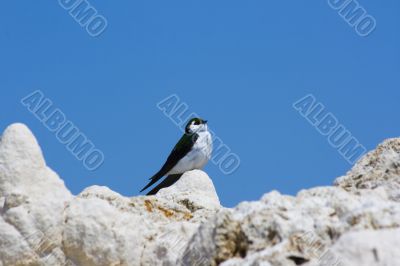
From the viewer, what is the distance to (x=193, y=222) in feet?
25.9

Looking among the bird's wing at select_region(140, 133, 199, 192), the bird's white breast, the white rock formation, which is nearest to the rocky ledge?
the white rock formation

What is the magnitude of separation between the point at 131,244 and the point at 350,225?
8.92 feet

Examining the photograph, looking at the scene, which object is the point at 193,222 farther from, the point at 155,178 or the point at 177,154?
the point at 177,154

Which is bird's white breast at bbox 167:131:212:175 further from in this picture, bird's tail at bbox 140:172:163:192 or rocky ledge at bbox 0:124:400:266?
rocky ledge at bbox 0:124:400:266

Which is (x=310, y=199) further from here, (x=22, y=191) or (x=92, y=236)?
(x=22, y=191)

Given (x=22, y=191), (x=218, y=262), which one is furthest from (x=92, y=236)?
(x=218, y=262)

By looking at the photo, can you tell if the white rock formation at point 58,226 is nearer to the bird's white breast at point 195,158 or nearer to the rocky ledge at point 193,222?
the rocky ledge at point 193,222

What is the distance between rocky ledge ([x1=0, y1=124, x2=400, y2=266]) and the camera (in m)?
4.90

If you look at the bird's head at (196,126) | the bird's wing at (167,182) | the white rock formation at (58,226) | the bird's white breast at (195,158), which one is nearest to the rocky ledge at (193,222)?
the white rock formation at (58,226)

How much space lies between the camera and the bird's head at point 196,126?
1580 centimetres

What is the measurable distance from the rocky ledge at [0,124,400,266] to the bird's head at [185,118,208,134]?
562 cm

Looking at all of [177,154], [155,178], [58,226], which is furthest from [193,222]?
[177,154]

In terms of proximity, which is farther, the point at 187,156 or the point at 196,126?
the point at 196,126

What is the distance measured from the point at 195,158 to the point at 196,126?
0.81 m
